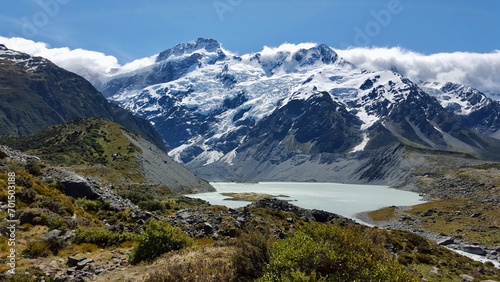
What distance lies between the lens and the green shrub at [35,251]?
76.3ft

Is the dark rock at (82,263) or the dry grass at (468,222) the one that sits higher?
the dark rock at (82,263)

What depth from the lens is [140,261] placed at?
22250 mm

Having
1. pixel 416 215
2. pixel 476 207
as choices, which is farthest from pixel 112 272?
pixel 476 207

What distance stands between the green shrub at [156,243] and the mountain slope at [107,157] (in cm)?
12012

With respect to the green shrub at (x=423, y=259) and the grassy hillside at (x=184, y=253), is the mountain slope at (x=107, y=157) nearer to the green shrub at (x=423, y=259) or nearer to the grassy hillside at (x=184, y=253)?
the grassy hillside at (x=184, y=253)

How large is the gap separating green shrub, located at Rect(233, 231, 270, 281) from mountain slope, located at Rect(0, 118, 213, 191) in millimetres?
126670

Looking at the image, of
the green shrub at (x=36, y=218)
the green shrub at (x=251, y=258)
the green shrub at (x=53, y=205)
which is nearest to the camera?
the green shrub at (x=251, y=258)

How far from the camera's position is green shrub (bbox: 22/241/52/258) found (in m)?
23.2

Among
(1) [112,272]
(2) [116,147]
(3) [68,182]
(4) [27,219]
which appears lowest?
(1) [112,272]

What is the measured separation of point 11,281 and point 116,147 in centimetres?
17599

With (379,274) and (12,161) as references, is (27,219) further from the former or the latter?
(379,274)

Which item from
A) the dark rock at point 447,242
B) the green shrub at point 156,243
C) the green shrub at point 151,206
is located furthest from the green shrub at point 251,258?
the dark rock at point 447,242

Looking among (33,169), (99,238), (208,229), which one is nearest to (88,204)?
(33,169)

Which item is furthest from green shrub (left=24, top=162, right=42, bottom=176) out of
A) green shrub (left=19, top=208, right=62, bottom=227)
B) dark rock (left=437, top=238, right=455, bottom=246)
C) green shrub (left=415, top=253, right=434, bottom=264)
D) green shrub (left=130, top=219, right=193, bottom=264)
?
dark rock (left=437, top=238, right=455, bottom=246)
